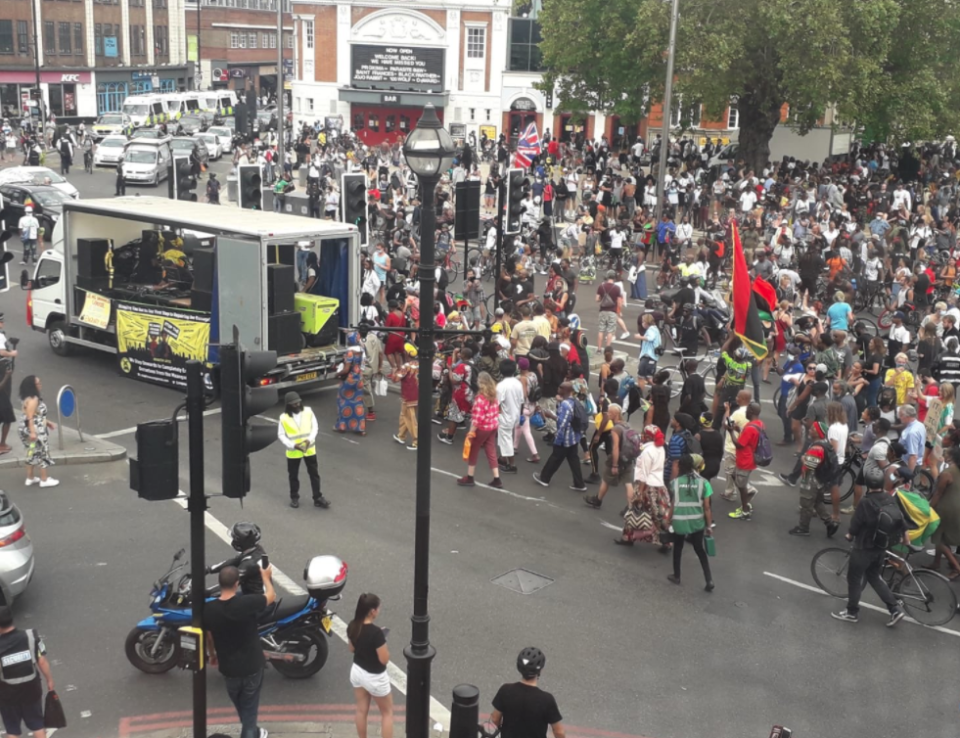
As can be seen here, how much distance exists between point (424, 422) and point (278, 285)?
29.8 feet

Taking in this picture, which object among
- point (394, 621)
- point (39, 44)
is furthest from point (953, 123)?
point (39, 44)

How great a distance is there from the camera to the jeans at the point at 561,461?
47.5 feet

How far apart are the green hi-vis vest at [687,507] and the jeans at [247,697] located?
486cm

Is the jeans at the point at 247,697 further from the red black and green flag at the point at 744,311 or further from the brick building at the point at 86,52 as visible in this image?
the brick building at the point at 86,52

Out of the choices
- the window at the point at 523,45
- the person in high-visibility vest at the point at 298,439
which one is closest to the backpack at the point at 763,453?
the person in high-visibility vest at the point at 298,439

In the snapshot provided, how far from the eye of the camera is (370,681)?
8539mm

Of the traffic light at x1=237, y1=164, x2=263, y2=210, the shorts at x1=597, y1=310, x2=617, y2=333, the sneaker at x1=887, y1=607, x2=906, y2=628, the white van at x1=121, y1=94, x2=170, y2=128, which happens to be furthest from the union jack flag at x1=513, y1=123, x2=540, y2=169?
the white van at x1=121, y1=94, x2=170, y2=128

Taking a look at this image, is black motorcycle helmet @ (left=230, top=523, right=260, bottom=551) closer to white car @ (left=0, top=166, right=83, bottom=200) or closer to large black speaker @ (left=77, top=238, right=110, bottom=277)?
large black speaker @ (left=77, top=238, right=110, bottom=277)

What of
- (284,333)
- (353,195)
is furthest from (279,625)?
(353,195)

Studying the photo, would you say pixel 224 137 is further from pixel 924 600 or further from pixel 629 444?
pixel 924 600

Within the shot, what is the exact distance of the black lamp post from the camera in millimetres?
8297

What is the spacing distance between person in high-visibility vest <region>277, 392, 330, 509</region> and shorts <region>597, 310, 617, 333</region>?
8300mm

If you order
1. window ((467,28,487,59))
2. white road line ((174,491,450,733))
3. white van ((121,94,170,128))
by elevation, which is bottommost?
white road line ((174,491,450,733))

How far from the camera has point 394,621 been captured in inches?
435
